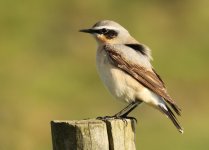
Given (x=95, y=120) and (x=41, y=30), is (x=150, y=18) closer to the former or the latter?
(x=41, y=30)

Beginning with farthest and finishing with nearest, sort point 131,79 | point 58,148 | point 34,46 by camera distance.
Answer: point 34,46, point 131,79, point 58,148

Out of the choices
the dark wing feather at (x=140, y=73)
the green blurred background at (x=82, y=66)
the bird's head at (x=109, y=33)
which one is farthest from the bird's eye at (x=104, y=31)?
the green blurred background at (x=82, y=66)

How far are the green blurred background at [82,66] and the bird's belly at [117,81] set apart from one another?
163 inches

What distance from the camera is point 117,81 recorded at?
39.5ft

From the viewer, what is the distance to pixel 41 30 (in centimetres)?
2495

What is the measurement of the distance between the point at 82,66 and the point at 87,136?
14.0 meters

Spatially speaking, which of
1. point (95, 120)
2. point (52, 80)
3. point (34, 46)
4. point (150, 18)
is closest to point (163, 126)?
point (52, 80)

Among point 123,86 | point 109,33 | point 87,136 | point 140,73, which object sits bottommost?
point 87,136

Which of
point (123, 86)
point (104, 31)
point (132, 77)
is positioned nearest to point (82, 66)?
point (104, 31)

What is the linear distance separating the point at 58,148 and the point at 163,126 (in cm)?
1063

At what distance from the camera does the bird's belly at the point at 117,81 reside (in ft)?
39.5

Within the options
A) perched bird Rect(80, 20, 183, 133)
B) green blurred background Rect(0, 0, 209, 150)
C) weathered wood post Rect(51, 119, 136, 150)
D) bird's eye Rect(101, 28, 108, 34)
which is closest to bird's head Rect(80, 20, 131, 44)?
bird's eye Rect(101, 28, 108, 34)

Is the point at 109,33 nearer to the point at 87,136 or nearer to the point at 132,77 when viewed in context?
the point at 132,77

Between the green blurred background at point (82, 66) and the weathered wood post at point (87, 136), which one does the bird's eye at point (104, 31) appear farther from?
the green blurred background at point (82, 66)
